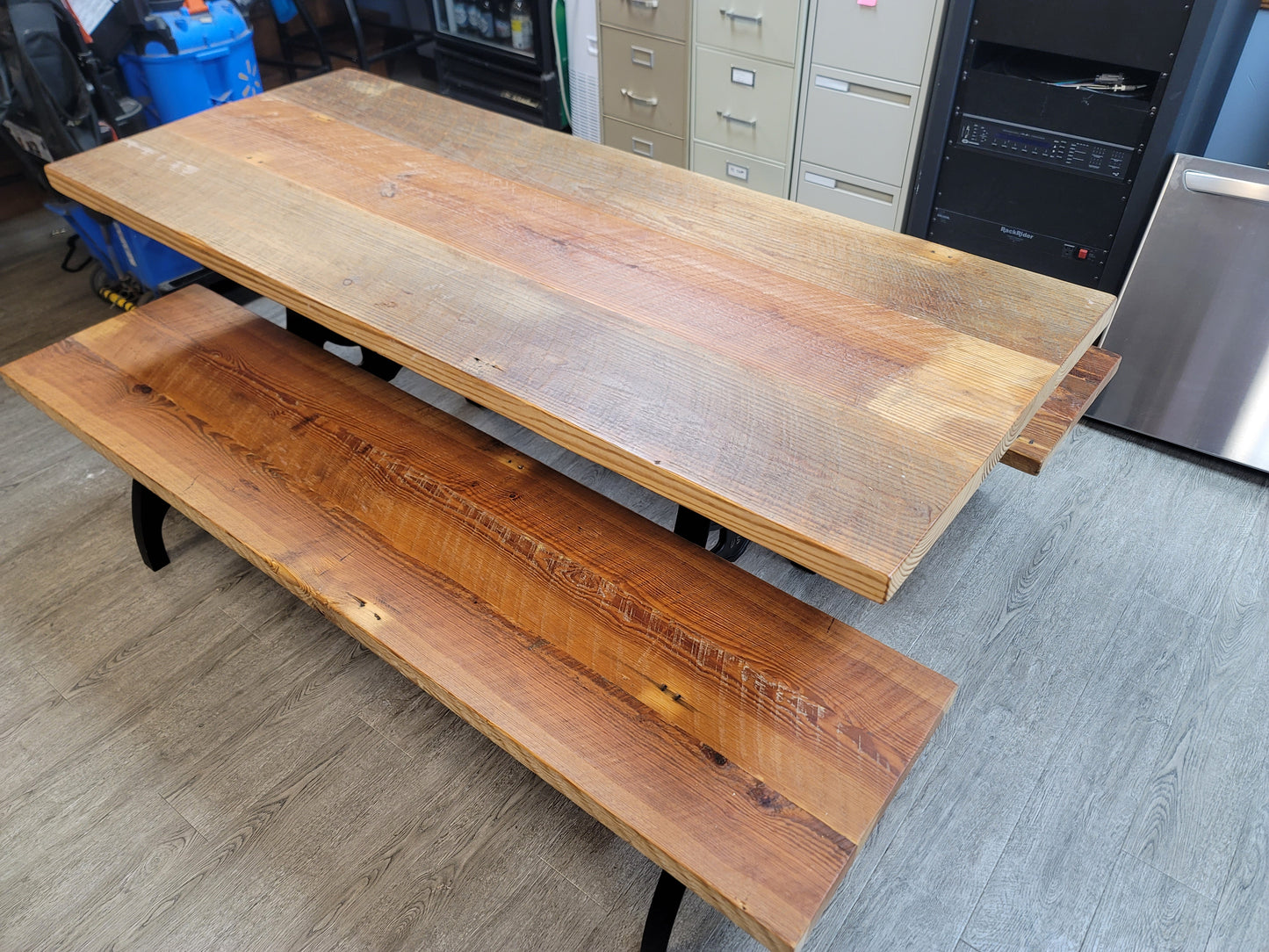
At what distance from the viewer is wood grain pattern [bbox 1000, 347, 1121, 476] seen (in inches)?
62.9

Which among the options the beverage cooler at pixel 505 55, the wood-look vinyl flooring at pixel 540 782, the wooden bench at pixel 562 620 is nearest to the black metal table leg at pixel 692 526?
the wooden bench at pixel 562 620

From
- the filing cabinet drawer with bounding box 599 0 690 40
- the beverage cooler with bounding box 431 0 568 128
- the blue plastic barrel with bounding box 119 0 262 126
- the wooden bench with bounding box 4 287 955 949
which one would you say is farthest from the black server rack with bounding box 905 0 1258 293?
the blue plastic barrel with bounding box 119 0 262 126

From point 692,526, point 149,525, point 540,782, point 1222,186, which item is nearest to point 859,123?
point 1222,186

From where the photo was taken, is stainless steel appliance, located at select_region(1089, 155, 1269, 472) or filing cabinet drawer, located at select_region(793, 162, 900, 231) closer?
stainless steel appliance, located at select_region(1089, 155, 1269, 472)

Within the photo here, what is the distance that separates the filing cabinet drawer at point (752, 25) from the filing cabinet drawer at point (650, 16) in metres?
0.07

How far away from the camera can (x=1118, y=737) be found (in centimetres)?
161

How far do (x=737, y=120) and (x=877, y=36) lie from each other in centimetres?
56

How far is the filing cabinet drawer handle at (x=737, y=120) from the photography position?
9.23ft

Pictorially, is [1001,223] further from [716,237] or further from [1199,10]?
[716,237]

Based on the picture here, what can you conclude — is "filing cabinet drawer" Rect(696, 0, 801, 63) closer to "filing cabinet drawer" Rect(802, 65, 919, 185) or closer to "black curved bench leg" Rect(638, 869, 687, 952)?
Answer: "filing cabinet drawer" Rect(802, 65, 919, 185)

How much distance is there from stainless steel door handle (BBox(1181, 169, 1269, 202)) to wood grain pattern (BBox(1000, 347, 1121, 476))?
471 millimetres

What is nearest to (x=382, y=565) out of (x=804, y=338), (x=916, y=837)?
(x=804, y=338)

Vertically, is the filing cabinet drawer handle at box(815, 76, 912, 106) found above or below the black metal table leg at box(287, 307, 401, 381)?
above

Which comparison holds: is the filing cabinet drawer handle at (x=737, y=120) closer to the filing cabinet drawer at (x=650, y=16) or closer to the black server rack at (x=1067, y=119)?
the filing cabinet drawer at (x=650, y=16)
